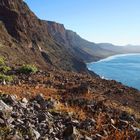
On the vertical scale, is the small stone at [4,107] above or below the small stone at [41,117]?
above

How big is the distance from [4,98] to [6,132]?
221 centimetres

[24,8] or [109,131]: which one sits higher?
[24,8]

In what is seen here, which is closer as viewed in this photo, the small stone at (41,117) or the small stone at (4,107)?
Result: the small stone at (4,107)

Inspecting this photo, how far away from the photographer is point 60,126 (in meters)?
9.16

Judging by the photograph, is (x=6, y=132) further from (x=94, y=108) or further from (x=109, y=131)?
(x=94, y=108)

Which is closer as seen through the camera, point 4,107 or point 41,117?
point 4,107

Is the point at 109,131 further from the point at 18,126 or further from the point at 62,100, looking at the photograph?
the point at 62,100

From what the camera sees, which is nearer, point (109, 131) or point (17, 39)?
point (109, 131)

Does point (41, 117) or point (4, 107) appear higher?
point (4, 107)

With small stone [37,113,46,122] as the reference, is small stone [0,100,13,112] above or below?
above

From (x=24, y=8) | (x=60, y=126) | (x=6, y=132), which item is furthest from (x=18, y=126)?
(x=24, y=8)

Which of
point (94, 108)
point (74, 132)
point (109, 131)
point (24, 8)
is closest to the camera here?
point (74, 132)

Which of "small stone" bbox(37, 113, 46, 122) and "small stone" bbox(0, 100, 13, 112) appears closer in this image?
"small stone" bbox(0, 100, 13, 112)

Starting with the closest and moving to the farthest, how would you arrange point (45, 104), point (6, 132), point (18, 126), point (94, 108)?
point (6, 132)
point (18, 126)
point (45, 104)
point (94, 108)
